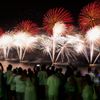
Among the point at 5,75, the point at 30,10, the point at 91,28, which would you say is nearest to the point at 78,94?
the point at 5,75

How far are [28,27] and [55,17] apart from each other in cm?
199

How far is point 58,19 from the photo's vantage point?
2127cm

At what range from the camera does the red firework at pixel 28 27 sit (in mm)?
22375

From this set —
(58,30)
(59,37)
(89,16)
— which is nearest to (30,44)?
(59,37)

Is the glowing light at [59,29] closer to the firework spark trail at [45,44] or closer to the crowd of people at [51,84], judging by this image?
the firework spark trail at [45,44]

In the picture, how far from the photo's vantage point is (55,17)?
840 inches

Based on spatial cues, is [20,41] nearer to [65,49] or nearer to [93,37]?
[65,49]

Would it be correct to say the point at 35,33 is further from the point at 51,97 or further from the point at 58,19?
the point at 51,97

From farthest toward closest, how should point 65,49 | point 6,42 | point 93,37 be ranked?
point 6,42, point 65,49, point 93,37

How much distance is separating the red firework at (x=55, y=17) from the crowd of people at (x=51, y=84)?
6.21m

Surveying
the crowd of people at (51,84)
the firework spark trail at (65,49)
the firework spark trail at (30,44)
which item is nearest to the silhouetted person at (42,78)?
the crowd of people at (51,84)

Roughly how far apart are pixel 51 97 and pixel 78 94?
94cm

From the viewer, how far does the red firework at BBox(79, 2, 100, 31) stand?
19859 millimetres

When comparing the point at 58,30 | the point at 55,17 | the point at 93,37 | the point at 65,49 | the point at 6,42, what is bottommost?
the point at 65,49
